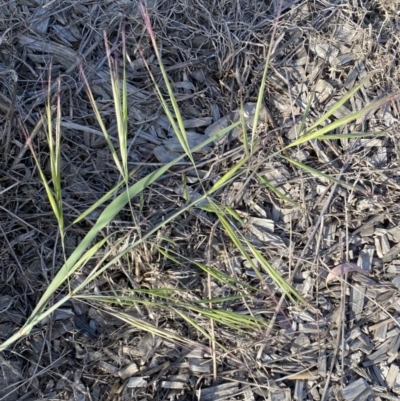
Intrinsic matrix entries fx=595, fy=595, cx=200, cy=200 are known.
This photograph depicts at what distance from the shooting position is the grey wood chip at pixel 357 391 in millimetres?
1300

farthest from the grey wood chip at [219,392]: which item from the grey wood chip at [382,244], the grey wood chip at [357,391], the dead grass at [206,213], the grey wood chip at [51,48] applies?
the grey wood chip at [51,48]

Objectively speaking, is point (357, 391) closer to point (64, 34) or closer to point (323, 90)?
point (323, 90)

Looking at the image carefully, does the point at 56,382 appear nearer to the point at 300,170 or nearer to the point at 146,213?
the point at 146,213

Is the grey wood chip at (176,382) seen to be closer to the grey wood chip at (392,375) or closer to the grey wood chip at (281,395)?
the grey wood chip at (281,395)

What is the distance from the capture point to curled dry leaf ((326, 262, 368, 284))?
135cm

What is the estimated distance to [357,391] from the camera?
1.30 metres

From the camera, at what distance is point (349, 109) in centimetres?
144

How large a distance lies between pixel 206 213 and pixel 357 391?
20.2 inches

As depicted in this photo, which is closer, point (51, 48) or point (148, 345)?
point (148, 345)

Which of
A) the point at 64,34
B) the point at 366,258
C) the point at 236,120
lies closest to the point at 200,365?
the point at 366,258

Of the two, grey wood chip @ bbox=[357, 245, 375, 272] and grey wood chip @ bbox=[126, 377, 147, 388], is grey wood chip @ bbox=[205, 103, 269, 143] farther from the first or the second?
grey wood chip @ bbox=[126, 377, 147, 388]

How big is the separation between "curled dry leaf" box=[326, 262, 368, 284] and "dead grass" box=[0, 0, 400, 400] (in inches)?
0.7

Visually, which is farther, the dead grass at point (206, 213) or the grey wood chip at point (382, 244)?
the grey wood chip at point (382, 244)

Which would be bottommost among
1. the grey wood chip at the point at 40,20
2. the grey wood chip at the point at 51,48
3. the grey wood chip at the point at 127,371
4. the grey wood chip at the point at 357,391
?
the grey wood chip at the point at 357,391
